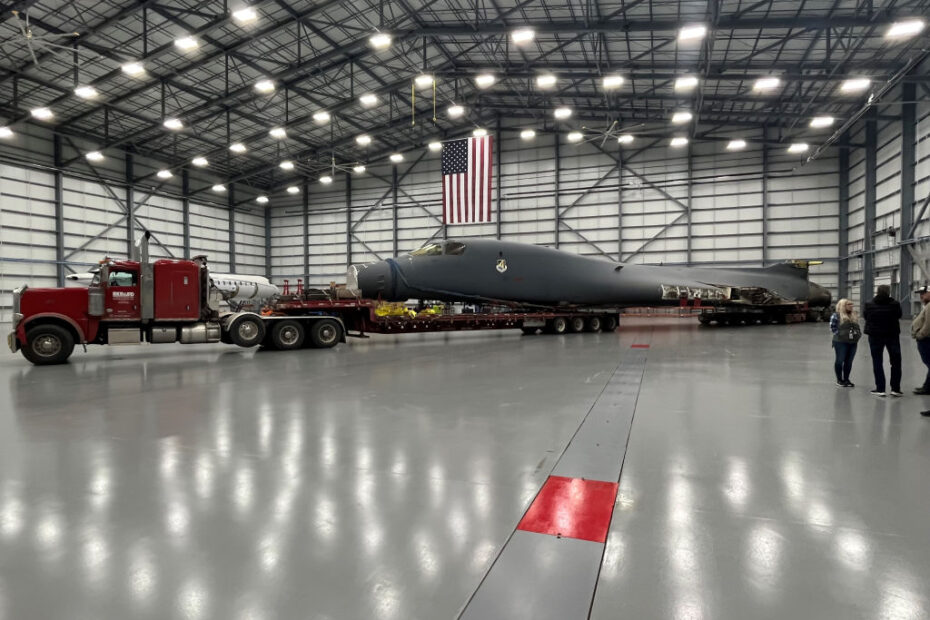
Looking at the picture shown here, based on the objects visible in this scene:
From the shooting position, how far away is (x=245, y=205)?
134ft

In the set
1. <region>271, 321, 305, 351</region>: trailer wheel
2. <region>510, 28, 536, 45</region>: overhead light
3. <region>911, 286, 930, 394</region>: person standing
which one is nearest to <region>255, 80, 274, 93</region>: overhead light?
<region>510, 28, 536, 45</region>: overhead light

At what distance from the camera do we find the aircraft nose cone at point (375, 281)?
1404cm

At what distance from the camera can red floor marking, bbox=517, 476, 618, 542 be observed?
2.64m

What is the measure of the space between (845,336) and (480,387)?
507 cm

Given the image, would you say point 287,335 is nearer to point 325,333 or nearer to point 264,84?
point 325,333

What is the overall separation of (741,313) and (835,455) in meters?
21.3

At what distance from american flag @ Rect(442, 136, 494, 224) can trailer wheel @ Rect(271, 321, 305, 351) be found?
535 inches

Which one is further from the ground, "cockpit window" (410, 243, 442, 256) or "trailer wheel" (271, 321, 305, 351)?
"cockpit window" (410, 243, 442, 256)

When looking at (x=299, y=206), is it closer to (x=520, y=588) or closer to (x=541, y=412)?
(x=541, y=412)

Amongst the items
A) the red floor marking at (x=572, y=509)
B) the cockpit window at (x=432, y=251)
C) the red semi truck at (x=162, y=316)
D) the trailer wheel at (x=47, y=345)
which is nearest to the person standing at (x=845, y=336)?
the red floor marking at (x=572, y=509)

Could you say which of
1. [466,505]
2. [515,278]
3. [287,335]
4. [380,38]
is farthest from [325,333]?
[380,38]

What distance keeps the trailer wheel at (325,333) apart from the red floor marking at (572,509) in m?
10.3

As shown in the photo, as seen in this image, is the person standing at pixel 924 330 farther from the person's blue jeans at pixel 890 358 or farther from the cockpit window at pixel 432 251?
the cockpit window at pixel 432 251

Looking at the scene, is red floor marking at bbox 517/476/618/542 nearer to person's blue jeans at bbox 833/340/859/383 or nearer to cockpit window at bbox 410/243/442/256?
person's blue jeans at bbox 833/340/859/383
